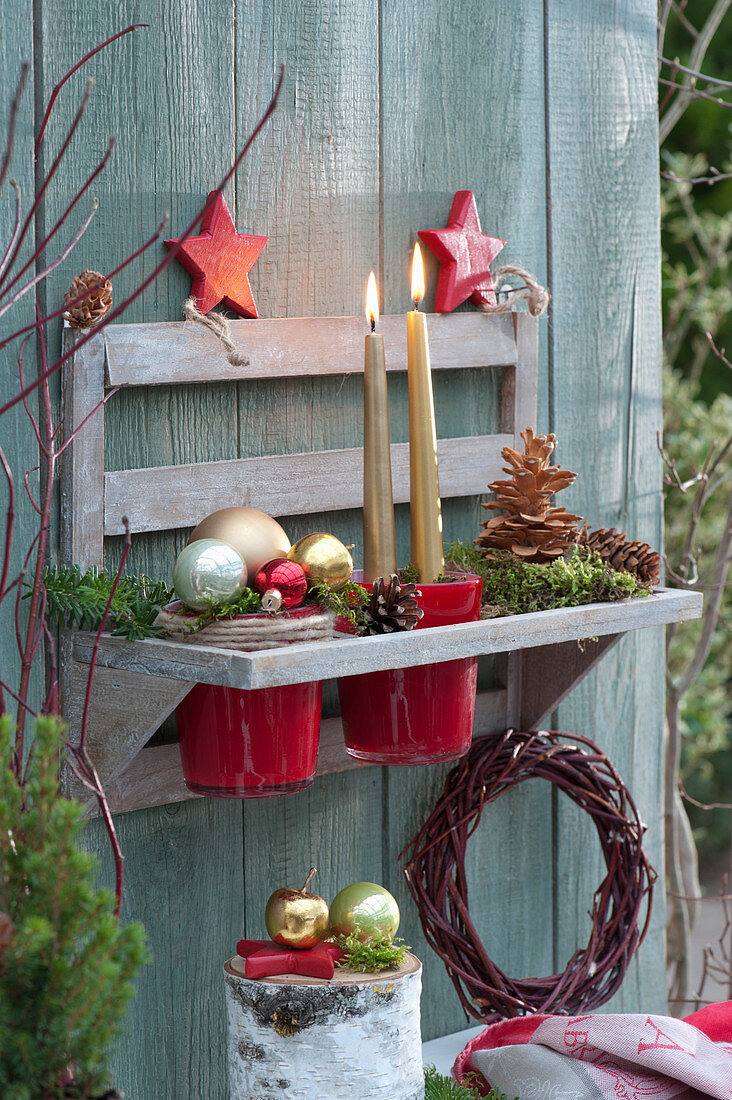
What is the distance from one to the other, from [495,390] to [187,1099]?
712mm

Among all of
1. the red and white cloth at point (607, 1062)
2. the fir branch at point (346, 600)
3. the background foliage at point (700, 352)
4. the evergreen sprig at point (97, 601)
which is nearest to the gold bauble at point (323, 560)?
the fir branch at point (346, 600)

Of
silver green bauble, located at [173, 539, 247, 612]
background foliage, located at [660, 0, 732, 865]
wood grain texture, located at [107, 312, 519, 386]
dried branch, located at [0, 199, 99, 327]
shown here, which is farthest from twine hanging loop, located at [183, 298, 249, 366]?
background foliage, located at [660, 0, 732, 865]

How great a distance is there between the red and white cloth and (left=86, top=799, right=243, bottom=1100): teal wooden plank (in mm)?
221

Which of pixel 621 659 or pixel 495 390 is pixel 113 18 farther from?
pixel 621 659

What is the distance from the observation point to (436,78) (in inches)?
45.6

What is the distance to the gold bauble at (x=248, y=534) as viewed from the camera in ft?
2.79

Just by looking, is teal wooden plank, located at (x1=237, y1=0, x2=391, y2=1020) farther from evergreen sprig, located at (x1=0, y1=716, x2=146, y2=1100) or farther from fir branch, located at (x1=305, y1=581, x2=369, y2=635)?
evergreen sprig, located at (x1=0, y1=716, x2=146, y2=1100)

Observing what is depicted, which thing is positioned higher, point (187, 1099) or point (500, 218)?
point (500, 218)

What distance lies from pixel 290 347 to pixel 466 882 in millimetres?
559

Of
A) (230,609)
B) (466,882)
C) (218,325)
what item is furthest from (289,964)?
(218,325)

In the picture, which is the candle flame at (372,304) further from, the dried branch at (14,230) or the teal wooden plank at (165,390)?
the dried branch at (14,230)

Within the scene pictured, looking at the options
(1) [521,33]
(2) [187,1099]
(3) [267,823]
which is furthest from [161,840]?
(1) [521,33]

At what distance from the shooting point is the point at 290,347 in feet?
3.39

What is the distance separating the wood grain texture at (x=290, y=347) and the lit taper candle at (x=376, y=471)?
0.11 metres
